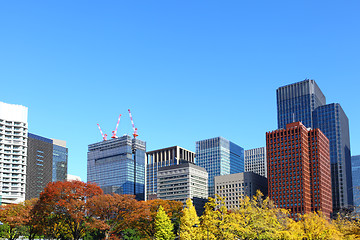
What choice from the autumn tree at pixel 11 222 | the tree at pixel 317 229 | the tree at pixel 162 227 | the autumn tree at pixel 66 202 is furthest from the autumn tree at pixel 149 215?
the tree at pixel 317 229

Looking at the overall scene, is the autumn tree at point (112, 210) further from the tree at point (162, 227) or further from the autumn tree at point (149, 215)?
the tree at point (162, 227)

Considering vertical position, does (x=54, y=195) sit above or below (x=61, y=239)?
above

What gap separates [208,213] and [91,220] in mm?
34530

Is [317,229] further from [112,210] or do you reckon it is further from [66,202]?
[66,202]

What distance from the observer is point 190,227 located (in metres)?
102

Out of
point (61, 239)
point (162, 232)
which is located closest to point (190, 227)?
point (162, 232)

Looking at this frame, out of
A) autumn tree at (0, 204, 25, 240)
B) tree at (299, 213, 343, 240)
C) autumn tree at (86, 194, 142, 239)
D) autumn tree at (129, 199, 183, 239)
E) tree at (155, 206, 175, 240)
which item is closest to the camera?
tree at (299, 213, 343, 240)

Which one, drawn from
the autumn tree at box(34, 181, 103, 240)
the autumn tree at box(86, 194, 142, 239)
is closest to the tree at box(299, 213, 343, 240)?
the autumn tree at box(86, 194, 142, 239)

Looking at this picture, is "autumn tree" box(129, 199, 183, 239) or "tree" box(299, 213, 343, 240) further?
"autumn tree" box(129, 199, 183, 239)

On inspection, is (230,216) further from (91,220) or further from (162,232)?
(162,232)

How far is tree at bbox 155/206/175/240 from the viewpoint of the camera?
4341 inches

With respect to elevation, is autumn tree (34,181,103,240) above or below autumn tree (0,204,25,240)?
above

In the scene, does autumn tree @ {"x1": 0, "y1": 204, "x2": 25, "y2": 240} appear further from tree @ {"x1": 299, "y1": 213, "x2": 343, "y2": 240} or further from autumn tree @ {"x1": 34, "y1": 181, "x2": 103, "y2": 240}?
tree @ {"x1": 299, "y1": 213, "x2": 343, "y2": 240}

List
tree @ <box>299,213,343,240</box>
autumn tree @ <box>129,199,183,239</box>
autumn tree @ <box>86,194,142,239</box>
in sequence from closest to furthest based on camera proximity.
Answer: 1. tree @ <box>299,213,343,240</box>
2. autumn tree @ <box>86,194,142,239</box>
3. autumn tree @ <box>129,199,183,239</box>
